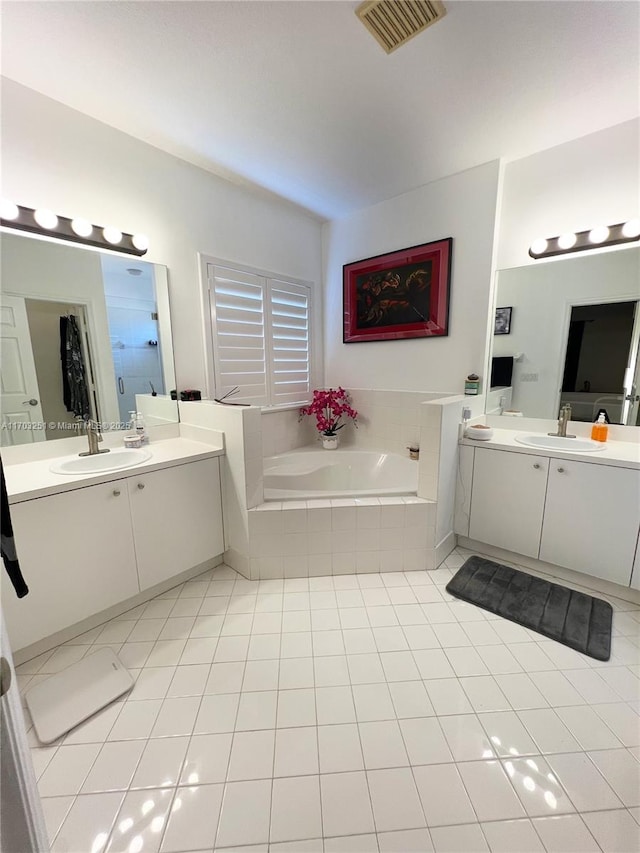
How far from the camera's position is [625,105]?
1808 millimetres

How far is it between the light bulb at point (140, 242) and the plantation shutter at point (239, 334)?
1.60ft

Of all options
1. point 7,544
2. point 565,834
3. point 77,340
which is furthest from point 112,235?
point 565,834

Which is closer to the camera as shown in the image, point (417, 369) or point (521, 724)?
point (521, 724)

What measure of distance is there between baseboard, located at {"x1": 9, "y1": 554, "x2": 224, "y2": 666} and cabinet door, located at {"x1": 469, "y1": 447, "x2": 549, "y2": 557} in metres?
1.72

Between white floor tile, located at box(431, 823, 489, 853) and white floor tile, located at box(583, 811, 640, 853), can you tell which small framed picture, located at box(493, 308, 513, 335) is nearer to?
white floor tile, located at box(583, 811, 640, 853)

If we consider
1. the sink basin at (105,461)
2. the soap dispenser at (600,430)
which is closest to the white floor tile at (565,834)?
the soap dispenser at (600,430)

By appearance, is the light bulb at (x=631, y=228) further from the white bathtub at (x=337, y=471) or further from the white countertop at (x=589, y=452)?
the white bathtub at (x=337, y=471)

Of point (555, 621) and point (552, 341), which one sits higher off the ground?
point (552, 341)

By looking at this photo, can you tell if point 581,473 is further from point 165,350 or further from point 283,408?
point 165,350

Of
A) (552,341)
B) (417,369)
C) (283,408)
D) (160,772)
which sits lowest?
(160,772)

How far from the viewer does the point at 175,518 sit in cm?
187

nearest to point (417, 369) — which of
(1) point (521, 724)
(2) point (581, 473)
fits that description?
(2) point (581, 473)

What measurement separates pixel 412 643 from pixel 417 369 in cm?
198

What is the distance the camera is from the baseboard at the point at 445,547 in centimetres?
217
